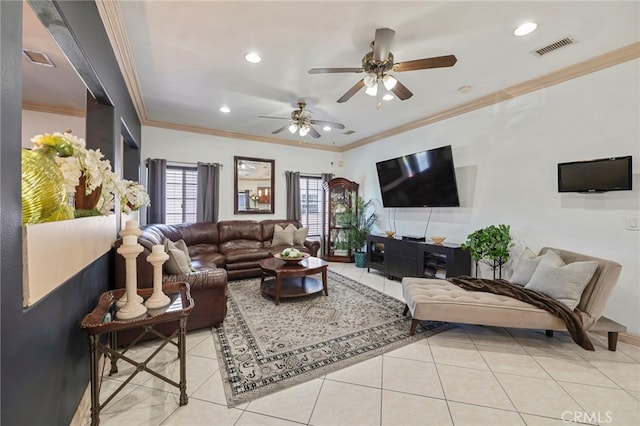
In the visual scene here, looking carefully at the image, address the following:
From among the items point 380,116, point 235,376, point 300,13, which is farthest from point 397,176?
point 235,376

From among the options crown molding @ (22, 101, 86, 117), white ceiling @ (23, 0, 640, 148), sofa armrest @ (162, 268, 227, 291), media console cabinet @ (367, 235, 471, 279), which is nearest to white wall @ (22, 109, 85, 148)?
crown molding @ (22, 101, 86, 117)

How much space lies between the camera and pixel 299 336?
261cm

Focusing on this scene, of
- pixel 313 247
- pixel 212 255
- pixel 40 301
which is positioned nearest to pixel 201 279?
pixel 40 301

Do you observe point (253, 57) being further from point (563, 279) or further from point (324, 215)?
point (324, 215)

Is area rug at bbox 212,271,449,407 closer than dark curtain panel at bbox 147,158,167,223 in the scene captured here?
Yes

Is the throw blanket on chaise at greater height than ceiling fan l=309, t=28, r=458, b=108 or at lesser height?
lesser

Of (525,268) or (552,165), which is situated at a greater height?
(552,165)

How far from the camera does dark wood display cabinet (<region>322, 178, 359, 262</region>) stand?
6094mm

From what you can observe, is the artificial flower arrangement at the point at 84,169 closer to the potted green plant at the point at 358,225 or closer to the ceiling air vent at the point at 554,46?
the ceiling air vent at the point at 554,46

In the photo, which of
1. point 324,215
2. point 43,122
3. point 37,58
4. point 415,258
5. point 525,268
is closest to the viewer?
point 37,58

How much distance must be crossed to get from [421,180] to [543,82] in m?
1.87

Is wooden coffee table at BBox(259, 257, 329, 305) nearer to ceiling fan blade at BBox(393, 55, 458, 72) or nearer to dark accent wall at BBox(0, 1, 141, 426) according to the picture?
dark accent wall at BBox(0, 1, 141, 426)

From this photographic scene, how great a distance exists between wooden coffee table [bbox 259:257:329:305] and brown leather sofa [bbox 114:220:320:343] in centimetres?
65

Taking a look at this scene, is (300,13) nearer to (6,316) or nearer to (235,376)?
(6,316)
